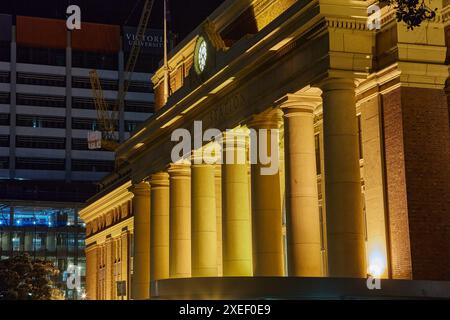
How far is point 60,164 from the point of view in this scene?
541ft

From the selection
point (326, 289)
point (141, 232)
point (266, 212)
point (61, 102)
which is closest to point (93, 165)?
point (61, 102)

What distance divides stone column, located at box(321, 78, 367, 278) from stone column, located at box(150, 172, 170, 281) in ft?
73.8

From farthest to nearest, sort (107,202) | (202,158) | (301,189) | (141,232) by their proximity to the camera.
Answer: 1. (107,202)
2. (141,232)
3. (202,158)
4. (301,189)

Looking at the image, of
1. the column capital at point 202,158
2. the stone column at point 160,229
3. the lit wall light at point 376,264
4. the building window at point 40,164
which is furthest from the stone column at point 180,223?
the building window at point 40,164

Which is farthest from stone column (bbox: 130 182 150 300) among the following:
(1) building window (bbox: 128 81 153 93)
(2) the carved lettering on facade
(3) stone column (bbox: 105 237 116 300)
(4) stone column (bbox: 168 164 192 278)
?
(1) building window (bbox: 128 81 153 93)

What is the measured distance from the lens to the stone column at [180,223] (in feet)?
176

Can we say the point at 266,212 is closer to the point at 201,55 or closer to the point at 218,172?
the point at 218,172

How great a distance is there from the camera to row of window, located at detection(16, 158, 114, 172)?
162 metres

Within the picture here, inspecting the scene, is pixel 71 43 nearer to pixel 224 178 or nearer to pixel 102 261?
pixel 102 261

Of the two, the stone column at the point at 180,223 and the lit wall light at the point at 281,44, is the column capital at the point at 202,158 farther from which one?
the lit wall light at the point at 281,44

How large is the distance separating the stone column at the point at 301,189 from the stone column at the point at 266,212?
108 inches

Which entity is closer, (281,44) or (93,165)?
(281,44)

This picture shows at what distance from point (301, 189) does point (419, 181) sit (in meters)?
5.63

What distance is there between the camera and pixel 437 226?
36.1 meters
